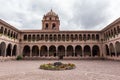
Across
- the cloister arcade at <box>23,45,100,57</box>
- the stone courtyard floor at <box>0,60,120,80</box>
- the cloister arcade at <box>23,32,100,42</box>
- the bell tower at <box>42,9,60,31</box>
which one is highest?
the bell tower at <box>42,9,60,31</box>

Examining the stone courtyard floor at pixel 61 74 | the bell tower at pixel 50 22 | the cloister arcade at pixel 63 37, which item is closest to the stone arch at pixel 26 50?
the cloister arcade at pixel 63 37

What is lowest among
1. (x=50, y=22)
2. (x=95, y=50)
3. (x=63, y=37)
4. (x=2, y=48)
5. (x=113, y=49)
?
(x=95, y=50)

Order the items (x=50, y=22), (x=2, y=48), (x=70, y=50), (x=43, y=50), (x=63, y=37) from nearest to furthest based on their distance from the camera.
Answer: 1. (x=2, y=48)
2. (x=63, y=37)
3. (x=43, y=50)
4. (x=70, y=50)
5. (x=50, y=22)

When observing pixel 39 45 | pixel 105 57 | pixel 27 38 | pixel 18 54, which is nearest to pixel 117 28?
pixel 105 57

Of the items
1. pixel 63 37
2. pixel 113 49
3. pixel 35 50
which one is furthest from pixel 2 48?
pixel 113 49

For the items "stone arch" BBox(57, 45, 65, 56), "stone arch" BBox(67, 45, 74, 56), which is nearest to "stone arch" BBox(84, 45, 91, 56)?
"stone arch" BBox(67, 45, 74, 56)

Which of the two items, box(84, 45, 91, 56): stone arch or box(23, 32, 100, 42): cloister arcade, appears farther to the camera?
box(84, 45, 91, 56): stone arch

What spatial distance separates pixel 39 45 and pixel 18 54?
6.33m

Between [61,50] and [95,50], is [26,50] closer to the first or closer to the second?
[61,50]

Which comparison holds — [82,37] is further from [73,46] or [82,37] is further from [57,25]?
[57,25]

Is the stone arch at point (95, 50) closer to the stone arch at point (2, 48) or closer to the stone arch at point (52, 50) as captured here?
the stone arch at point (52, 50)

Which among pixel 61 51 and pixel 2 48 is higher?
pixel 2 48

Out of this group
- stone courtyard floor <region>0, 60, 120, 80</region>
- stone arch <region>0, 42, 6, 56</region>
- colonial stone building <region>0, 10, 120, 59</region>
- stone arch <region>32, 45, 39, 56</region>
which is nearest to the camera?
stone courtyard floor <region>0, 60, 120, 80</region>

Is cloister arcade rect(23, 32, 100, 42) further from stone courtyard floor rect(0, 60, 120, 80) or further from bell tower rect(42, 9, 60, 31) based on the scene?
stone courtyard floor rect(0, 60, 120, 80)
